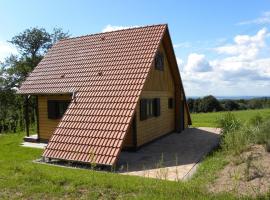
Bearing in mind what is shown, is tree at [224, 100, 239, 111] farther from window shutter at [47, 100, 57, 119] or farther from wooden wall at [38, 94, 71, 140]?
window shutter at [47, 100, 57, 119]

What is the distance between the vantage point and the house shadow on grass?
1059 centimetres

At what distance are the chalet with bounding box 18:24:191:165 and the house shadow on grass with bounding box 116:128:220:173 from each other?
1.83 ft

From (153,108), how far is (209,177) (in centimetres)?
755

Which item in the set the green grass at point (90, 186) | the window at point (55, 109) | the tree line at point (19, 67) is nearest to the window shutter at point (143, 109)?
the window at point (55, 109)

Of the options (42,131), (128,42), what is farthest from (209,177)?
(42,131)

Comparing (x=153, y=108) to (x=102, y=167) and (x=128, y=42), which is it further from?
(x=102, y=167)

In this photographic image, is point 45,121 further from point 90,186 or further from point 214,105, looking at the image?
point 214,105

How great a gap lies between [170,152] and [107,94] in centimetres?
345

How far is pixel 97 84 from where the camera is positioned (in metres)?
13.4

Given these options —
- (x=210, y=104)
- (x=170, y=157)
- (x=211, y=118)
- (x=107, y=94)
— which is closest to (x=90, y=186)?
(x=170, y=157)

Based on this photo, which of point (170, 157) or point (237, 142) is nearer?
point (237, 142)

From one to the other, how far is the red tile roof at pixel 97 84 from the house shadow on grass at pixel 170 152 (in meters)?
1.15

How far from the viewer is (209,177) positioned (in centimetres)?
829

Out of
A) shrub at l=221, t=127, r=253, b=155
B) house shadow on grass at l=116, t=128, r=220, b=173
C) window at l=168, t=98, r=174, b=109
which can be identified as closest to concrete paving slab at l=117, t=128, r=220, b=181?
house shadow on grass at l=116, t=128, r=220, b=173
